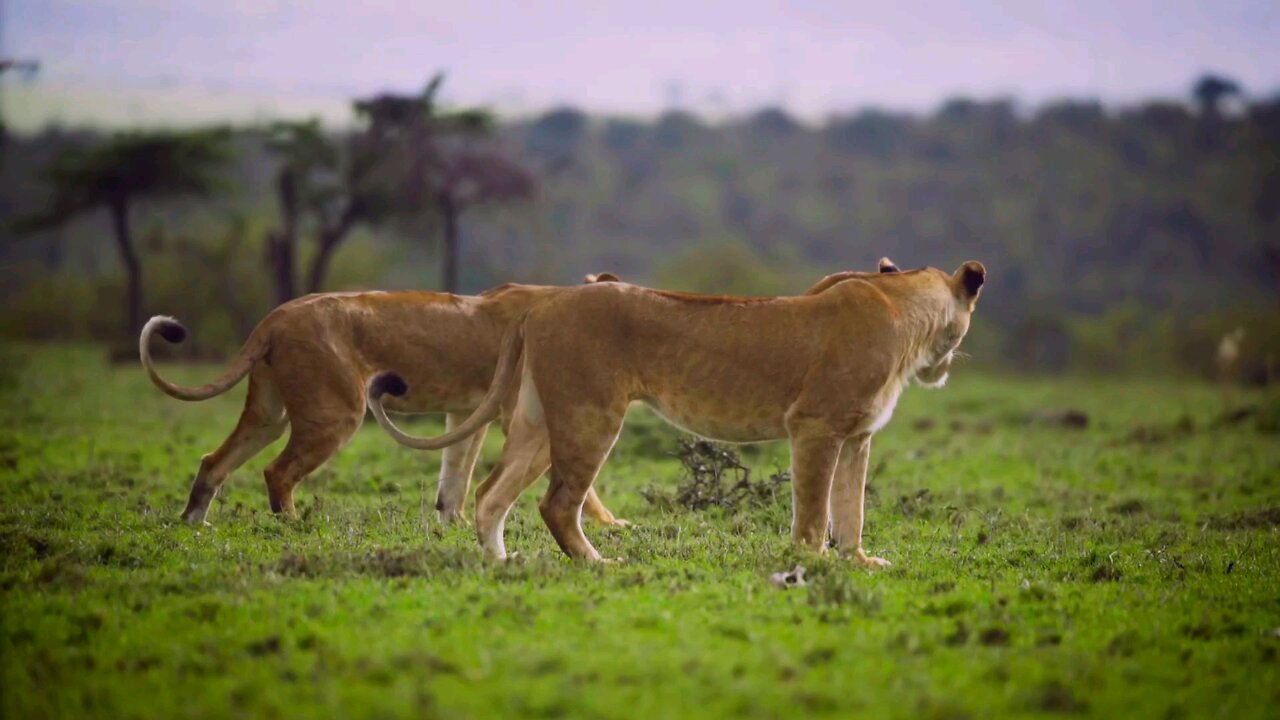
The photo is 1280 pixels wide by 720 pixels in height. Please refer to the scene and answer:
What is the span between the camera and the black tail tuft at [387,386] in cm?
808


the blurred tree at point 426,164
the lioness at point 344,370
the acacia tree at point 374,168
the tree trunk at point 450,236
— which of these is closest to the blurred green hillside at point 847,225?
the tree trunk at point 450,236

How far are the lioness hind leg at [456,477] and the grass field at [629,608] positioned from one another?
1.22ft

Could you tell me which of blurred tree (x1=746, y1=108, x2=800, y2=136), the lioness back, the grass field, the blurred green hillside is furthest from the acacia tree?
blurred tree (x1=746, y1=108, x2=800, y2=136)

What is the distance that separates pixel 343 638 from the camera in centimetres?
602

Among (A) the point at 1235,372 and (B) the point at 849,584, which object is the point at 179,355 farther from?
(B) the point at 849,584

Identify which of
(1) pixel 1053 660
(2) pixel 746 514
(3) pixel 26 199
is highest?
(1) pixel 1053 660

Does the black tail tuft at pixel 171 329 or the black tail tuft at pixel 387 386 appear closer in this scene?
the black tail tuft at pixel 387 386

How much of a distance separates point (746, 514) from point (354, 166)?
82.4 feet

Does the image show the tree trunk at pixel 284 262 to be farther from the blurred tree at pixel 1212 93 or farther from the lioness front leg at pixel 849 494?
the blurred tree at pixel 1212 93

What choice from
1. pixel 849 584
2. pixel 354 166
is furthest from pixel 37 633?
pixel 354 166

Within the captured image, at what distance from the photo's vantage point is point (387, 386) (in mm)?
8086

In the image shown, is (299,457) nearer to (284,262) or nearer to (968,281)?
(968,281)

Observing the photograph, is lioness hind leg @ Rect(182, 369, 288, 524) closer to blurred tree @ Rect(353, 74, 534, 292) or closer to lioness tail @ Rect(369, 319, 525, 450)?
lioness tail @ Rect(369, 319, 525, 450)

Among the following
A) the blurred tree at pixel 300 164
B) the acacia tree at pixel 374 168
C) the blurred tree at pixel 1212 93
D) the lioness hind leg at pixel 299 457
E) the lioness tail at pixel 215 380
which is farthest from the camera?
the blurred tree at pixel 1212 93
